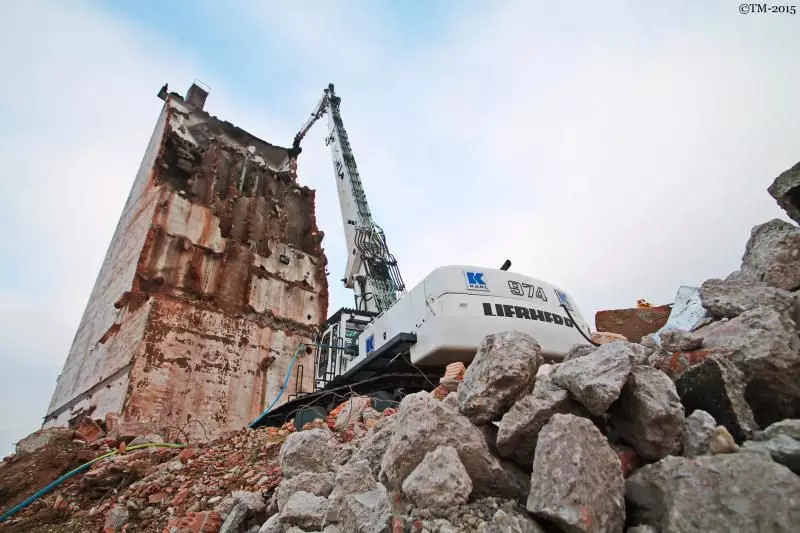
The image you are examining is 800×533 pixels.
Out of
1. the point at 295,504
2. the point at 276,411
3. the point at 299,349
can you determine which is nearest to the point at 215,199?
the point at 299,349

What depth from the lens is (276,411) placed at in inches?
296

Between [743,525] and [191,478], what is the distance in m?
3.76

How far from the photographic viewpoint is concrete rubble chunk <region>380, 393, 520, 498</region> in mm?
1819

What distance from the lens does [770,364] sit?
72.1 inches

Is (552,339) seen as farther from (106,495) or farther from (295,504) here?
(106,495)

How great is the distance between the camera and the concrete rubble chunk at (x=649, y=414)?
5.35ft

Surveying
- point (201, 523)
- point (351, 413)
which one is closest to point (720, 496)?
point (201, 523)

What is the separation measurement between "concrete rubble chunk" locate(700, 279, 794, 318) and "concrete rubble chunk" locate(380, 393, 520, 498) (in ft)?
5.32

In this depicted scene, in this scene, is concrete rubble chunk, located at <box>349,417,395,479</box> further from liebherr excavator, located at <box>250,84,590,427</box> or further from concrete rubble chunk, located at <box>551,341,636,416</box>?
liebherr excavator, located at <box>250,84,590,427</box>

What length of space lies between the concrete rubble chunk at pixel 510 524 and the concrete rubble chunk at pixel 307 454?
1619 mm

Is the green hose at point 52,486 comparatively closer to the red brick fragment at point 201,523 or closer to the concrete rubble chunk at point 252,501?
the red brick fragment at point 201,523

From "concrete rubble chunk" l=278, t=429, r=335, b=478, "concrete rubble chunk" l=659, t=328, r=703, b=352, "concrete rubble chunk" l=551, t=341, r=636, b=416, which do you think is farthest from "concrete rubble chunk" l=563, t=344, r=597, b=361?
"concrete rubble chunk" l=278, t=429, r=335, b=478

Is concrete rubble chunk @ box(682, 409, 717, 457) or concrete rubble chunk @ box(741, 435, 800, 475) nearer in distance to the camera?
concrete rubble chunk @ box(741, 435, 800, 475)

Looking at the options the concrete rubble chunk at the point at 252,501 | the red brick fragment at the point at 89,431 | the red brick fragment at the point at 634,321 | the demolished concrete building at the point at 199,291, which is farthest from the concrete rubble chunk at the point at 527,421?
the demolished concrete building at the point at 199,291
